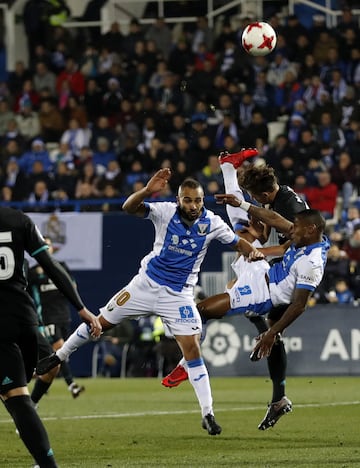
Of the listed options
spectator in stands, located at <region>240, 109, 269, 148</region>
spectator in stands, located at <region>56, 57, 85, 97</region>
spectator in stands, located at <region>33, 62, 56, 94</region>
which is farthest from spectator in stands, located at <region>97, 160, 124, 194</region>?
spectator in stands, located at <region>33, 62, 56, 94</region>

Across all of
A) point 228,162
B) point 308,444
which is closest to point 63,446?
point 308,444

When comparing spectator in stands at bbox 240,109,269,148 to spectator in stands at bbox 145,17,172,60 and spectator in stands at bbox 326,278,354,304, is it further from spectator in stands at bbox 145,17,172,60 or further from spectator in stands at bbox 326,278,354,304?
spectator in stands at bbox 145,17,172,60

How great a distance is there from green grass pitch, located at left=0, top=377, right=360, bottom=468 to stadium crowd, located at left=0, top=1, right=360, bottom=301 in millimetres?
4766

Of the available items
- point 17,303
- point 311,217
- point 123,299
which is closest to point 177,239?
point 123,299

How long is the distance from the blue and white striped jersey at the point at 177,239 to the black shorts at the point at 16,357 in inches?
141

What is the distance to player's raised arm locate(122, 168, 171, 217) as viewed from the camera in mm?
10172

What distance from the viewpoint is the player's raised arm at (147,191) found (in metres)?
10.2

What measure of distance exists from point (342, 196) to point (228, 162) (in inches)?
407

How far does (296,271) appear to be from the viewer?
10.9 metres

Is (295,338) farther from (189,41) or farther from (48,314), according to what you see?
(189,41)

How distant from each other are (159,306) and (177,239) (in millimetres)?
674

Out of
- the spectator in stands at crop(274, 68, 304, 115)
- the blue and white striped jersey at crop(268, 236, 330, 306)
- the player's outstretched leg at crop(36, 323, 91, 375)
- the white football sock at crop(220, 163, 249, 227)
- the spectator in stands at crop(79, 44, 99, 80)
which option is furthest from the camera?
the spectator in stands at crop(79, 44, 99, 80)

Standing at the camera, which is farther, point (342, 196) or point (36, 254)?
point (342, 196)

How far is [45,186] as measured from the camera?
934 inches
